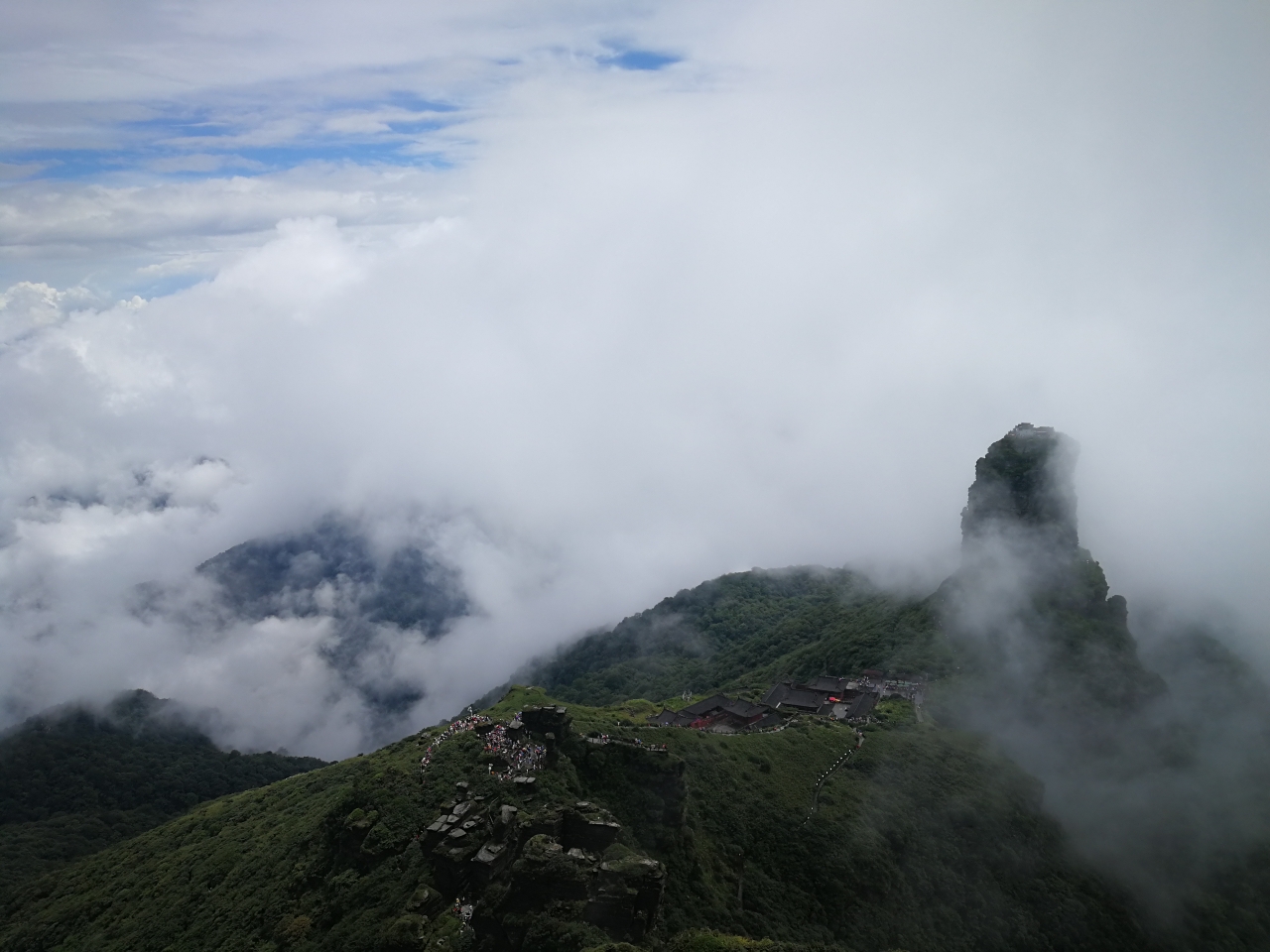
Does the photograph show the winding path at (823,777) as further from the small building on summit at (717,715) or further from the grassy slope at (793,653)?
the grassy slope at (793,653)

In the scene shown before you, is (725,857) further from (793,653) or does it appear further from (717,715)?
(793,653)

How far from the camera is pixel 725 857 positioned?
65.3m

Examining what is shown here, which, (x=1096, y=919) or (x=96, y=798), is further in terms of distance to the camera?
(x=96, y=798)

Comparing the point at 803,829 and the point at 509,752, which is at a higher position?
the point at 509,752

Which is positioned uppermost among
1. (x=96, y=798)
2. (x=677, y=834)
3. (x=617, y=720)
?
(x=677, y=834)

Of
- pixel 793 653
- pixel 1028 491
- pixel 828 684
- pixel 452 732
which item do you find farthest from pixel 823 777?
pixel 1028 491

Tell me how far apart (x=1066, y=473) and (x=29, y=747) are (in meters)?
261

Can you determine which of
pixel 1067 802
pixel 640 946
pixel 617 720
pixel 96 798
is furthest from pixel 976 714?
pixel 96 798

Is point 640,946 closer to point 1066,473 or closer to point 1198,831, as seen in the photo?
point 1198,831

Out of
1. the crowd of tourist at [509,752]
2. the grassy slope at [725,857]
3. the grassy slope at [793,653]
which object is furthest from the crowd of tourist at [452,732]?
the grassy slope at [793,653]

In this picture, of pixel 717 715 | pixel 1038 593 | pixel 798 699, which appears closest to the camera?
pixel 717 715

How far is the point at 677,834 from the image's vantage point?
62062 millimetres

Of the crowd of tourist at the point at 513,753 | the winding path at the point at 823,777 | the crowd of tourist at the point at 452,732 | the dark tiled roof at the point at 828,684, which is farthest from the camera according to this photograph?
the dark tiled roof at the point at 828,684

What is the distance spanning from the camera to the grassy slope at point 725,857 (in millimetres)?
57625
